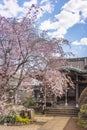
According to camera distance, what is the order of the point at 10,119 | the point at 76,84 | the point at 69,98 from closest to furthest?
the point at 10,119
the point at 76,84
the point at 69,98

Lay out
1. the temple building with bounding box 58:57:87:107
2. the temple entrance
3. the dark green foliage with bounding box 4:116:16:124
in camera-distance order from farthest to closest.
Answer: the temple entrance, the temple building with bounding box 58:57:87:107, the dark green foliage with bounding box 4:116:16:124

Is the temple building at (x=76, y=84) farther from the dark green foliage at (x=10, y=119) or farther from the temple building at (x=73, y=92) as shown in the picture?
the dark green foliage at (x=10, y=119)

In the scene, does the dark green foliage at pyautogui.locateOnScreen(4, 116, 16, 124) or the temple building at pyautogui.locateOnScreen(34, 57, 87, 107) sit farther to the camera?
the temple building at pyautogui.locateOnScreen(34, 57, 87, 107)

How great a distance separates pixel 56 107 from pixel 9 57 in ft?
54.2

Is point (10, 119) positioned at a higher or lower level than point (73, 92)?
lower

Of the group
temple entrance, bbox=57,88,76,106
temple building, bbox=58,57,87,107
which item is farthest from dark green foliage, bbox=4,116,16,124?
temple entrance, bbox=57,88,76,106

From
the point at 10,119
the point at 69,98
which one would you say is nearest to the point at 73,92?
the point at 69,98

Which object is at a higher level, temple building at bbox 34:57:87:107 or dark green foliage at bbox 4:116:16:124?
temple building at bbox 34:57:87:107

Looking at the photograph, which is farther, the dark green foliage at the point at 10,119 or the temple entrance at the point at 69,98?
the temple entrance at the point at 69,98

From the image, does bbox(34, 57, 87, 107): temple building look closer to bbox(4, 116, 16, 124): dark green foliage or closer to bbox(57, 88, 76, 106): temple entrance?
bbox(57, 88, 76, 106): temple entrance

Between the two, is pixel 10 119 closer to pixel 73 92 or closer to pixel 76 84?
pixel 76 84

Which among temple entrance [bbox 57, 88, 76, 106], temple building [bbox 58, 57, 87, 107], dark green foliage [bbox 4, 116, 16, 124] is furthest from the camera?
temple entrance [bbox 57, 88, 76, 106]

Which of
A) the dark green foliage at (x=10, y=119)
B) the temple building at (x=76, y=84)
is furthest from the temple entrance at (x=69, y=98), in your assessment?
the dark green foliage at (x=10, y=119)

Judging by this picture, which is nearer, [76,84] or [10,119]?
[10,119]
